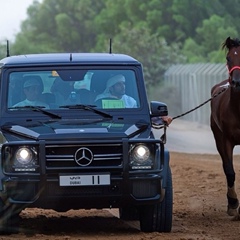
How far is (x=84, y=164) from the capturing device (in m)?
11.9

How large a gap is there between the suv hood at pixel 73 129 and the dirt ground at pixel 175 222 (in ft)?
3.41

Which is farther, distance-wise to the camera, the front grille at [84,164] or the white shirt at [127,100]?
the white shirt at [127,100]

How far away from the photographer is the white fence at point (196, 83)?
43.4m

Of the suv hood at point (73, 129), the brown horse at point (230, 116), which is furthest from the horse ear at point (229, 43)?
the suv hood at point (73, 129)

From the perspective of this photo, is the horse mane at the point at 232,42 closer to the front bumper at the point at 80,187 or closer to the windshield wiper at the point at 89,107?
the windshield wiper at the point at 89,107

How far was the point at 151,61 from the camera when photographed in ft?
201

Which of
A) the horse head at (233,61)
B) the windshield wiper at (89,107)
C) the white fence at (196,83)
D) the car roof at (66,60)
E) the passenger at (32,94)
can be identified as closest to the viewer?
the windshield wiper at (89,107)

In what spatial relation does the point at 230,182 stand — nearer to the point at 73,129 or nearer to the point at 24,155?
the point at 73,129

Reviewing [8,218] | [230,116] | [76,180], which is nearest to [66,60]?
[76,180]

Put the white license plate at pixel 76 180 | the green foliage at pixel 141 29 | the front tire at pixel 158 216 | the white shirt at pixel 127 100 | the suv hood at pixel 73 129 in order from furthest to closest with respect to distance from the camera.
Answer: the green foliage at pixel 141 29
the white shirt at pixel 127 100
the front tire at pixel 158 216
the suv hood at pixel 73 129
the white license plate at pixel 76 180

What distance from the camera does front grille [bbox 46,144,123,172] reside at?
1190cm

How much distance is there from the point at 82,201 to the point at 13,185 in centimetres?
72

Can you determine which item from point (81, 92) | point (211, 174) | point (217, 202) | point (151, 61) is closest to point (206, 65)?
point (151, 61)

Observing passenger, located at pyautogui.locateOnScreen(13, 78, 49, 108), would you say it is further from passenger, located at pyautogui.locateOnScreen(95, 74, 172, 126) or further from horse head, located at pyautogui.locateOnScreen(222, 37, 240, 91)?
horse head, located at pyautogui.locateOnScreen(222, 37, 240, 91)
